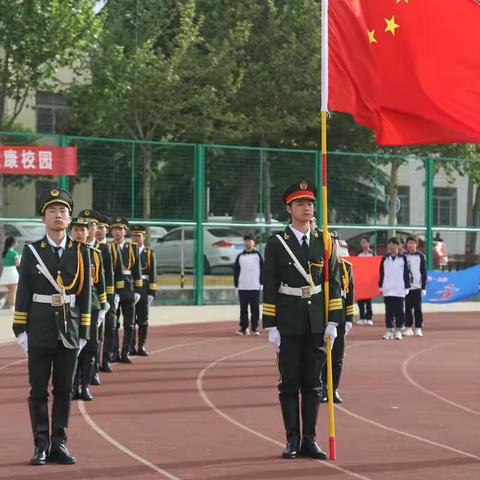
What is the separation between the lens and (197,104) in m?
37.3

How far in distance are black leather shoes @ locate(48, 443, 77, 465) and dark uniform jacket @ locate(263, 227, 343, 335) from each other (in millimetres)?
1737

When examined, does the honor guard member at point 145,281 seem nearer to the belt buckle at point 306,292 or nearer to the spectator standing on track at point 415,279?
the spectator standing on track at point 415,279

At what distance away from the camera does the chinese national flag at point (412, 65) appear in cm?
1203

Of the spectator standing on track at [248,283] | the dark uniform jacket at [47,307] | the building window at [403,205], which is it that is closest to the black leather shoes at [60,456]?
the dark uniform jacket at [47,307]

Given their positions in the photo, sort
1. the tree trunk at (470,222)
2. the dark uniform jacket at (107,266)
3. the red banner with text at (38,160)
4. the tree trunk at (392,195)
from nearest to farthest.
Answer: the dark uniform jacket at (107,266) → the red banner with text at (38,160) → the tree trunk at (392,195) → the tree trunk at (470,222)

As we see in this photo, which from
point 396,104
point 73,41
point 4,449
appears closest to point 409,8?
point 396,104

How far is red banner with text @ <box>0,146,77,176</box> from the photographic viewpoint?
28.2 m

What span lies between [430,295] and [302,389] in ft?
68.5

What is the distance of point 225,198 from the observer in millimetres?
32344

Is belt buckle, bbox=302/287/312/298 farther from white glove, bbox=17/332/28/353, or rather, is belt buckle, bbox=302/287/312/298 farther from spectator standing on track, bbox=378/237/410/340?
spectator standing on track, bbox=378/237/410/340

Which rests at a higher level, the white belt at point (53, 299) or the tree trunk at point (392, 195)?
the tree trunk at point (392, 195)

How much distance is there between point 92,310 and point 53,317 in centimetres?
394

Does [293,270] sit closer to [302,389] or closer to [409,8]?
[302,389]

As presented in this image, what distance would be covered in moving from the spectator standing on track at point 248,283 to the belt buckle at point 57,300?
576 inches
